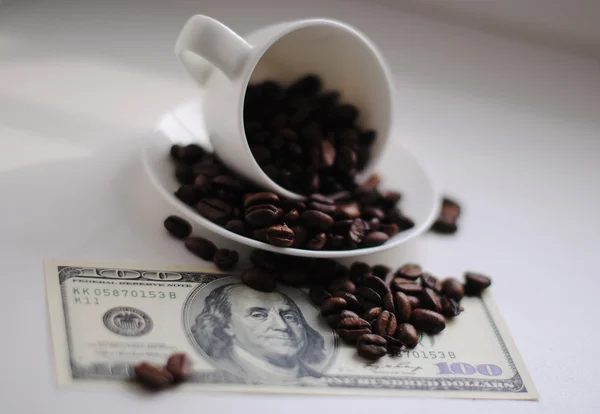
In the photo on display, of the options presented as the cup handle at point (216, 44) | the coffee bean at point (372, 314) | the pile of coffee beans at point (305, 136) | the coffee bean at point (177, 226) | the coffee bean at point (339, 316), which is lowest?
the coffee bean at point (372, 314)

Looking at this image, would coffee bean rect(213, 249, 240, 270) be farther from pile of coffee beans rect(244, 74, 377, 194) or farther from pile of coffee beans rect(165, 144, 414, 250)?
pile of coffee beans rect(244, 74, 377, 194)

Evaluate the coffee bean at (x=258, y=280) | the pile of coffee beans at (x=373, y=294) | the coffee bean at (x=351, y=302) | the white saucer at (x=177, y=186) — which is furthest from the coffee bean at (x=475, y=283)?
the coffee bean at (x=258, y=280)

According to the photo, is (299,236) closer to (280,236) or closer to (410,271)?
(280,236)

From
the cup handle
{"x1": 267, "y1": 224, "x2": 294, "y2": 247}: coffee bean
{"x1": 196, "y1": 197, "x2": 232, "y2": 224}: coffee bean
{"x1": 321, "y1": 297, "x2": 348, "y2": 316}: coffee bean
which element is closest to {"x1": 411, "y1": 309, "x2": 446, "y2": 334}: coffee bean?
{"x1": 321, "y1": 297, "x2": 348, "y2": 316}: coffee bean

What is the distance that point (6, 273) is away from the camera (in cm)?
108

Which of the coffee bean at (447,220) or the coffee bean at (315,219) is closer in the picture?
the coffee bean at (315,219)

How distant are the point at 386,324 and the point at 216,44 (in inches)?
18.5

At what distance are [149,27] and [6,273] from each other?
0.86 m

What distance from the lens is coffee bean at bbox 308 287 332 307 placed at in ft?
3.72

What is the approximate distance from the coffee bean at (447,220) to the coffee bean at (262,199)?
33cm

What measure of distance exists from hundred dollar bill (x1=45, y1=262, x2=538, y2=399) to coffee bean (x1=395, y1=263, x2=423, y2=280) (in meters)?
0.09

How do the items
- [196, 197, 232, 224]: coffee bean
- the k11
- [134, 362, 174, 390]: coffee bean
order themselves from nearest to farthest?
[134, 362, 174, 390]: coffee bean
the k11
[196, 197, 232, 224]: coffee bean

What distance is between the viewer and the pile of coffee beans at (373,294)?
42.6 inches

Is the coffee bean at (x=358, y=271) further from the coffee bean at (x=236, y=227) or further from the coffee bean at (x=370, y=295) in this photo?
the coffee bean at (x=236, y=227)
